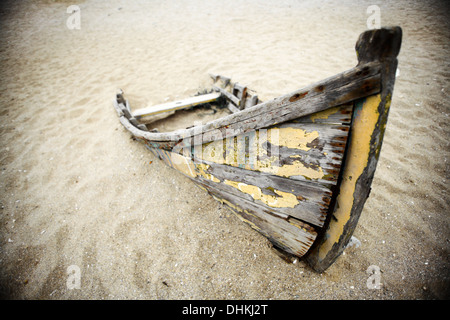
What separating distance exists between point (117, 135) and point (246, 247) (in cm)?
273

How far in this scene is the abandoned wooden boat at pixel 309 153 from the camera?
79cm

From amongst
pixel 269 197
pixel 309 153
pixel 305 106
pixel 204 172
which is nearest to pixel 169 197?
pixel 204 172

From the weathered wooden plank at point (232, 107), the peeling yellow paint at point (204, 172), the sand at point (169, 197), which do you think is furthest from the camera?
the weathered wooden plank at point (232, 107)

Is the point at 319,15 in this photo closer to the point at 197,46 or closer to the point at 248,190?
the point at 197,46

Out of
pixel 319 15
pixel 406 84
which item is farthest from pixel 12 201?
pixel 319 15

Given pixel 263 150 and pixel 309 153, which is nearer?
pixel 309 153

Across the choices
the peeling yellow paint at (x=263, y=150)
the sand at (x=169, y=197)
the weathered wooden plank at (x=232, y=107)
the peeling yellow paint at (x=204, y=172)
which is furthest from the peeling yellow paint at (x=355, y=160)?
the weathered wooden plank at (x=232, y=107)

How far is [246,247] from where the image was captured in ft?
5.82

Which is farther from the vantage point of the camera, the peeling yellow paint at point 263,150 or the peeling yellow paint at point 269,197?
the peeling yellow paint at point 269,197

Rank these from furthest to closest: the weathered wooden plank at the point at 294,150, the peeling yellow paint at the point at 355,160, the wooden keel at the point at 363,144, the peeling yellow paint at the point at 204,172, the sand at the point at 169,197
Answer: the peeling yellow paint at the point at 204,172 < the sand at the point at 169,197 < the weathered wooden plank at the point at 294,150 < the peeling yellow paint at the point at 355,160 < the wooden keel at the point at 363,144

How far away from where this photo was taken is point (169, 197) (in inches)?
88.0

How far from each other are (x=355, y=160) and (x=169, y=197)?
1926 mm

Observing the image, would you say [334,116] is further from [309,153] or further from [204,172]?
[204,172]

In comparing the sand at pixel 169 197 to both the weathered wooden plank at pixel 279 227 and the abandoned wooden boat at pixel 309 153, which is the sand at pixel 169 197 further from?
the abandoned wooden boat at pixel 309 153
